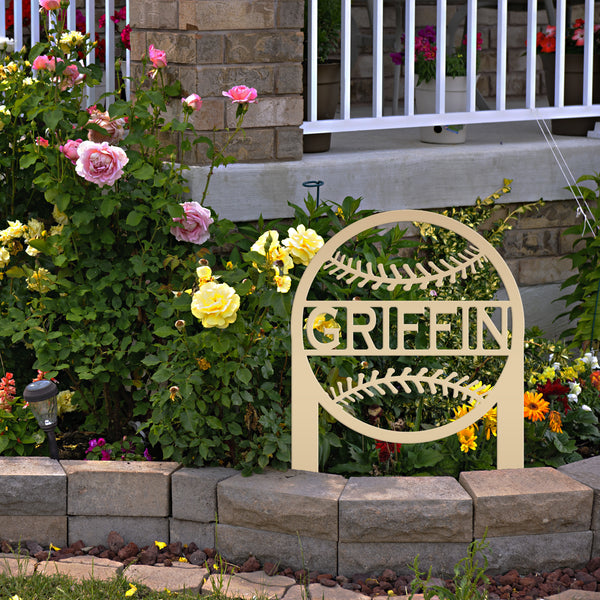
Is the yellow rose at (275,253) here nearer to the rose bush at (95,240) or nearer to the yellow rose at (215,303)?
the yellow rose at (215,303)

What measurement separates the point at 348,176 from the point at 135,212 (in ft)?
3.39

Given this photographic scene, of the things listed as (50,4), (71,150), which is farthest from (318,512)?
(50,4)

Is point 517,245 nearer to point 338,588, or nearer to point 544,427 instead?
point 544,427

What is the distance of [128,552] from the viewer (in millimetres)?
2836

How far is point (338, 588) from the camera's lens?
8.82 ft

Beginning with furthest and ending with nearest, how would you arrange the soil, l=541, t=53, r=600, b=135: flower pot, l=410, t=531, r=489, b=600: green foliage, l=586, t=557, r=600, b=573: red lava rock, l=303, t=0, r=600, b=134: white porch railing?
l=541, t=53, r=600, b=135: flower pot
l=303, t=0, r=600, b=134: white porch railing
l=586, t=557, r=600, b=573: red lava rock
the soil
l=410, t=531, r=489, b=600: green foliage

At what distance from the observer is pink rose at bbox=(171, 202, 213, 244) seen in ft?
10.3

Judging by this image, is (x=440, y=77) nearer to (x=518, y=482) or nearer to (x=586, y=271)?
(x=586, y=271)

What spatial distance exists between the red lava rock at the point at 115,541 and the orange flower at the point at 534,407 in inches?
54.4

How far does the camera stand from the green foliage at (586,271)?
3879 millimetres

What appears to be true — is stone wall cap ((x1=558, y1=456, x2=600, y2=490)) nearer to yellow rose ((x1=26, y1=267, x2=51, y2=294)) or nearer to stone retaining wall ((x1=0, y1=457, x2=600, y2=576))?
stone retaining wall ((x1=0, y1=457, x2=600, y2=576))

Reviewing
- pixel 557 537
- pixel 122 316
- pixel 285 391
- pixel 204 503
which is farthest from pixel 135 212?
pixel 557 537

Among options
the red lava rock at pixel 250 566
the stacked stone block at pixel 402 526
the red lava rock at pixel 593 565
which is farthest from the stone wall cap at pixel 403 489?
the red lava rock at pixel 593 565

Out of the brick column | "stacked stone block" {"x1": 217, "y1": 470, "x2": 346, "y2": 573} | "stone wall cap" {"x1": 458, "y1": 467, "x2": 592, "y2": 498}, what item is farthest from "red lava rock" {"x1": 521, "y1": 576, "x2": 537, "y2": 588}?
the brick column
